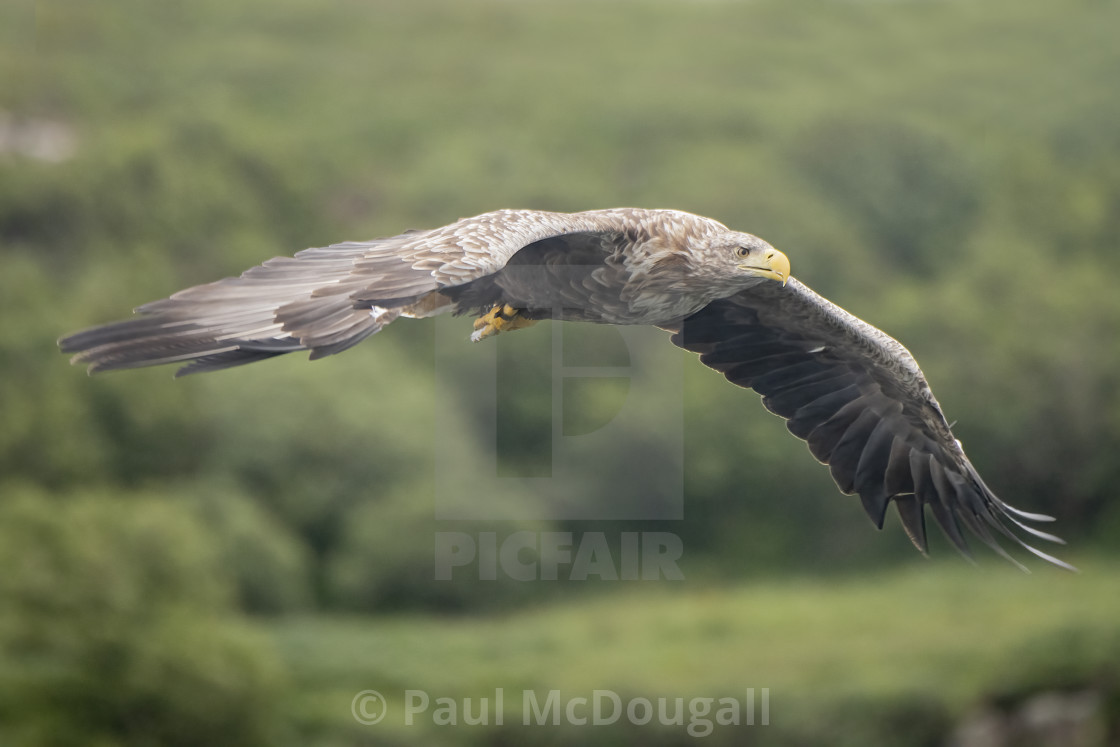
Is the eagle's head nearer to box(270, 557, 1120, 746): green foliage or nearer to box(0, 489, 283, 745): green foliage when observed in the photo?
box(270, 557, 1120, 746): green foliage

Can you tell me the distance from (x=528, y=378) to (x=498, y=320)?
142ft

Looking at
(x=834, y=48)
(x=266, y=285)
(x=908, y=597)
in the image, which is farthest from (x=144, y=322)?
(x=834, y=48)

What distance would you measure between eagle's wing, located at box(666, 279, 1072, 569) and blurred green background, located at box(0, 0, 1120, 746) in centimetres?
2425

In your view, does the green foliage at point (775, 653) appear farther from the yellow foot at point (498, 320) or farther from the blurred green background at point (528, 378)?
the yellow foot at point (498, 320)

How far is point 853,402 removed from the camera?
1081cm

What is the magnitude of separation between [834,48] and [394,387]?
34938 millimetres

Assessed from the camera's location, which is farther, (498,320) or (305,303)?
(498,320)

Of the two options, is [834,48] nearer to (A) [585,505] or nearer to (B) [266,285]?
(A) [585,505]

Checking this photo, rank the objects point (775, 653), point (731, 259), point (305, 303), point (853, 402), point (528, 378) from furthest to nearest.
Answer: point (528, 378) → point (775, 653) → point (853, 402) → point (731, 259) → point (305, 303)

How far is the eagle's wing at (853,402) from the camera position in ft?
34.4

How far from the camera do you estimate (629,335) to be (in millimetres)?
49656

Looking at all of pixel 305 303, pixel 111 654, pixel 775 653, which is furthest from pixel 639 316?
pixel 775 653

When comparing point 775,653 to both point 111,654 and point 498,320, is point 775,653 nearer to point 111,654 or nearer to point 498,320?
point 111,654

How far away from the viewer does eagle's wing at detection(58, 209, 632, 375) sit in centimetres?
741
